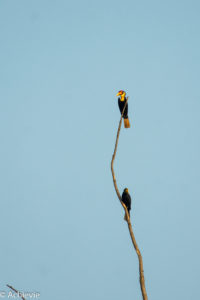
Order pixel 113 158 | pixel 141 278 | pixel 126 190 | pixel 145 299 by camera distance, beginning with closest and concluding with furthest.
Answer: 1. pixel 145 299
2. pixel 141 278
3. pixel 113 158
4. pixel 126 190

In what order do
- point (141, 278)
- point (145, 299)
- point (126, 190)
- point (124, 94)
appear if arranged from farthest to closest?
1. point (124, 94)
2. point (126, 190)
3. point (141, 278)
4. point (145, 299)

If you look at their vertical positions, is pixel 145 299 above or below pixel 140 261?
below

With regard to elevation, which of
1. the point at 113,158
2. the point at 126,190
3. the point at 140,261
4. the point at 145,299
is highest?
the point at 126,190

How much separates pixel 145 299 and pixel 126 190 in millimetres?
7192

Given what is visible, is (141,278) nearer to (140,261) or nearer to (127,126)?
(140,261)

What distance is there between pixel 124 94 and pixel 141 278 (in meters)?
8.82

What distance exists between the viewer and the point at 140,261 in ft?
18.1

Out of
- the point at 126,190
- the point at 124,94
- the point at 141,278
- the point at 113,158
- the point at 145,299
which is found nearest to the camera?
the point at 145,299

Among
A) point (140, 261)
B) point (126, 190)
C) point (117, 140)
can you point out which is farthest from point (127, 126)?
point (140, 261)

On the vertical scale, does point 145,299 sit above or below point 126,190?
below

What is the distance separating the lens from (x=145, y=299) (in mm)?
5016

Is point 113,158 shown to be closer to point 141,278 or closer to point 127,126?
point 141,278

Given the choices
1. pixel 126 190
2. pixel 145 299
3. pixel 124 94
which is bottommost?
pixel 145 299

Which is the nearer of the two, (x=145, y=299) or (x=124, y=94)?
(x=145, y=299)
